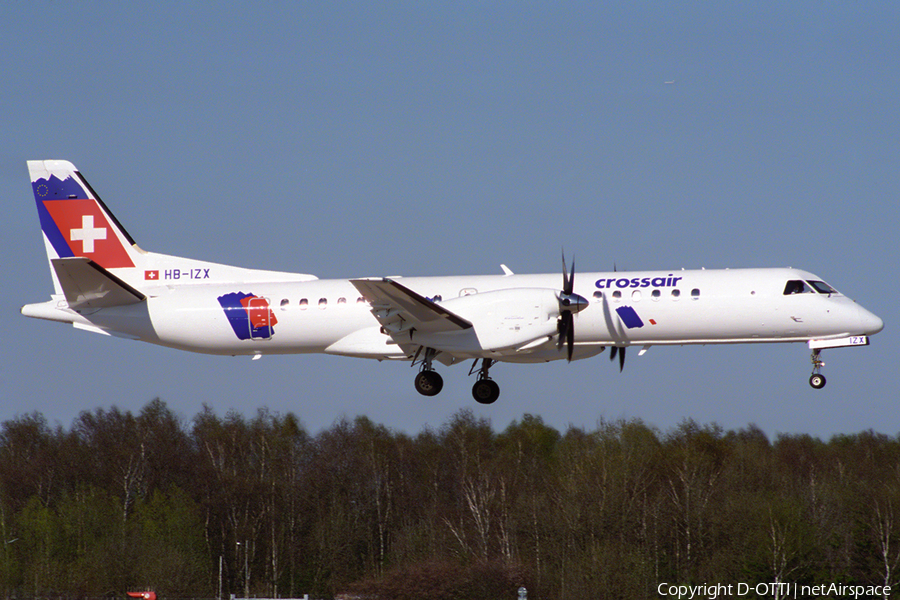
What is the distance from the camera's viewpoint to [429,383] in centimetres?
2600

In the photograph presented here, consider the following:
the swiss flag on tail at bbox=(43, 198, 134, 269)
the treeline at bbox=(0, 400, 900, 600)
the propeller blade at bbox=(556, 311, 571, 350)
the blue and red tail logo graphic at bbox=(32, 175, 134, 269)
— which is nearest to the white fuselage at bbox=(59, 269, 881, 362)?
the propeller blade at bbox=(556, 311, 571, 350)

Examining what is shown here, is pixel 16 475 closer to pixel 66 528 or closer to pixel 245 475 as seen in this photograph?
pixel 66 528

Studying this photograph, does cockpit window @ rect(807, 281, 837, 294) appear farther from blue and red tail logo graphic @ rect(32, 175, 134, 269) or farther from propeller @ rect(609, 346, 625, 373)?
blue and red tail logo graphic @ rect(32, 175, 134, 269)

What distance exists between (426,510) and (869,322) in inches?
1201

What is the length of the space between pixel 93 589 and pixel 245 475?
11.0 metres

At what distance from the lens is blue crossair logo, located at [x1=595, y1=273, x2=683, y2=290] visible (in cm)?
2470

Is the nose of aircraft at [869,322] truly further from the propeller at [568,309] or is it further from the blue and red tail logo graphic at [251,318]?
the blue and red tail logo graphic at [251,318]

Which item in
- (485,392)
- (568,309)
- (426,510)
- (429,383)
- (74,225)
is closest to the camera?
(568,309)

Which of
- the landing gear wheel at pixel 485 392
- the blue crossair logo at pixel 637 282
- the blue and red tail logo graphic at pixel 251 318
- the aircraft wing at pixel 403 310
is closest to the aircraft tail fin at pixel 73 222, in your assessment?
the blue and red tail logo graphic at pixel 251 318

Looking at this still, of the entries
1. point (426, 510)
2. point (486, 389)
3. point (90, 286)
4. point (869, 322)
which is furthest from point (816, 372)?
point (426, 510)

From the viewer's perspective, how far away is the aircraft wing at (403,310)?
2350cm

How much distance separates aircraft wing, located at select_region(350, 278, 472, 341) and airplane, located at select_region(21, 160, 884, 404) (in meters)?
0.05

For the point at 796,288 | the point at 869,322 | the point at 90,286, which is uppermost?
the point at 90,286

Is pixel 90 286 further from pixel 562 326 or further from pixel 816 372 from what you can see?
pixel 816 372
